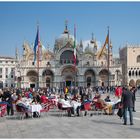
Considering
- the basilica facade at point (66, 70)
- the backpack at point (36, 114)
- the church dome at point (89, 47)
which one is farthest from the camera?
the church dome at point (89, 47)

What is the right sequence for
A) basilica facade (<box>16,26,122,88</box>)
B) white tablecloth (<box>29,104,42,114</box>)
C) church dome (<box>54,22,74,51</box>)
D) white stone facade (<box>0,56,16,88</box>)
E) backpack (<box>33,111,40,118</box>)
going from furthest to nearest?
white stone facade (<box>0,56,16,88</box>) → church dome (<box>54,22,74,51</box>) → basilica facade (<box>16,26,122,88</box>) → backpack (<box>33,111,40,118</box>) → white tablecloth (<box>29,104,42,114</box>)

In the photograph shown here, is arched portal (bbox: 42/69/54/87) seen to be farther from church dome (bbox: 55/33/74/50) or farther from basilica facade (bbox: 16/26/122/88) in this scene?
church dome (bbox: 55/33/74/50)

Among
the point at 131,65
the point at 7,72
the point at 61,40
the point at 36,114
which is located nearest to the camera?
the point at 36,114

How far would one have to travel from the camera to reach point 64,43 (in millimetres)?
65000

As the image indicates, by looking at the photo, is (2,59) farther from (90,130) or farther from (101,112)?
(90,130)

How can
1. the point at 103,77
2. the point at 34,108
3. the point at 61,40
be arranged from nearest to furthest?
the point at 34,108
the point at 103,77
the point at 61,40

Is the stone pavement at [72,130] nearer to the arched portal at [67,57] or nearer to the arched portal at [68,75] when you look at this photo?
the arched portal at [67,57]

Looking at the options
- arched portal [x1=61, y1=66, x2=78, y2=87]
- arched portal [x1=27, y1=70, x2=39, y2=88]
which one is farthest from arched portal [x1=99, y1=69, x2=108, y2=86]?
arched portal [x1=27, y1=70, x2=39, y2=88]

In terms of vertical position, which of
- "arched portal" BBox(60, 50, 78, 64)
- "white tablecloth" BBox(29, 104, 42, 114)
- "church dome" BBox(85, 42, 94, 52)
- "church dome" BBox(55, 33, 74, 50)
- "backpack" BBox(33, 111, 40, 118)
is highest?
"church dome" BBox(55, 33, 74, 50)

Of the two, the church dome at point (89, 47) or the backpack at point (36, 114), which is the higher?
the church dome at point (89, 47)

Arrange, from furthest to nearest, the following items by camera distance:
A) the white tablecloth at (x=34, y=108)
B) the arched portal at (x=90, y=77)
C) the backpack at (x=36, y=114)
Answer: the arched portal at (x=90, y=77) < the backpack at (x=36, y=114) < the white tablecloth at (x=34, y=108)

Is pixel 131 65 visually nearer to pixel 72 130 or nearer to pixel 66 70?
pixel 66 70

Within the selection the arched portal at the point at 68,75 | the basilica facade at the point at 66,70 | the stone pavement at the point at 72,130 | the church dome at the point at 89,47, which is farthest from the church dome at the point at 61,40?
the stone pavement at the point at 72,130

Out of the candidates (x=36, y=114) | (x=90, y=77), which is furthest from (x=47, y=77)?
(x=36, y=114)
